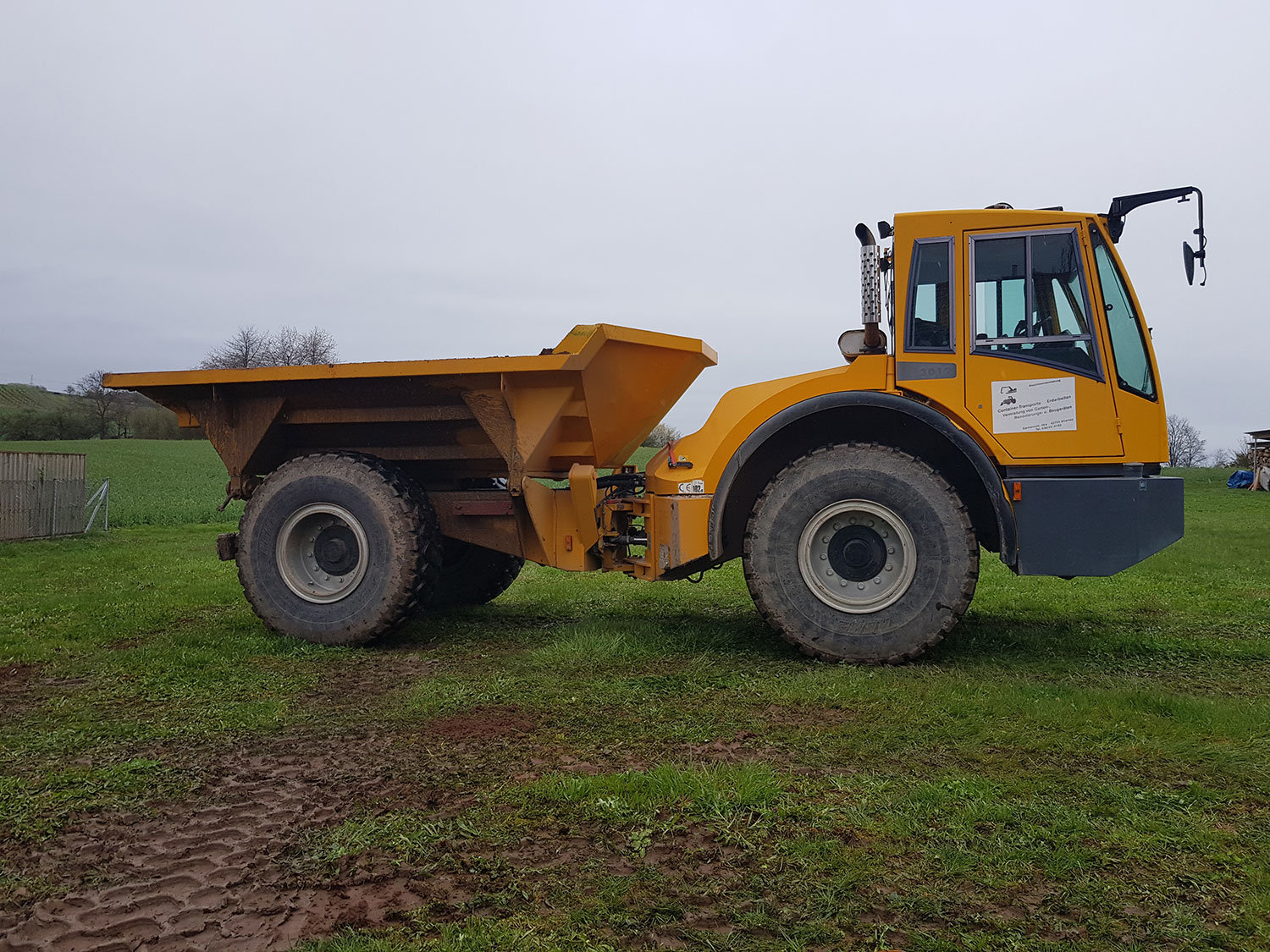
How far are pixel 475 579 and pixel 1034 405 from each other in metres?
4.80

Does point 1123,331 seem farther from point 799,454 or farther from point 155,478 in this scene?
point 155,478

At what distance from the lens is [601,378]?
6082mm

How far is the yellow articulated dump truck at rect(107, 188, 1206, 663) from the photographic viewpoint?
530 cm

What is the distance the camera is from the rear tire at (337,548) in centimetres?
618

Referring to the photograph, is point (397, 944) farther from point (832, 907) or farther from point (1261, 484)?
point (1261, 484)

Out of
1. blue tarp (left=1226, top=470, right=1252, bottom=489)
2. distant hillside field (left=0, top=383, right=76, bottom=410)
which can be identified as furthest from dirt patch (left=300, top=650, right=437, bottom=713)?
distant hillside field (left=0, top=383, right=76, bottom=410)

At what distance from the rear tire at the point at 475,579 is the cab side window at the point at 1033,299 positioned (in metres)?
4.36

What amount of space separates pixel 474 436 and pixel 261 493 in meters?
1.59

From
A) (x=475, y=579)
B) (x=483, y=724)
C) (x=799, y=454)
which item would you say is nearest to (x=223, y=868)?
(x=483, y=724)

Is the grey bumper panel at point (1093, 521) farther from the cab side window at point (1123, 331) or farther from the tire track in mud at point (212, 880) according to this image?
the tire track in mud at point (212, 880)

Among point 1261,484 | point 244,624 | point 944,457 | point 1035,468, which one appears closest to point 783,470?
point 944,457

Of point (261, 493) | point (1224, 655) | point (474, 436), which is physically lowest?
point (1224, 655)

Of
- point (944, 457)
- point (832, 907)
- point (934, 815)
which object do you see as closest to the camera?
point (832, 907)

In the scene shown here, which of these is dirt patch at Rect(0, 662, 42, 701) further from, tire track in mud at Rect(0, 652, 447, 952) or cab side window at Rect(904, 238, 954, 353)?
cab side window at Rect(904, 238, 954, 353)
